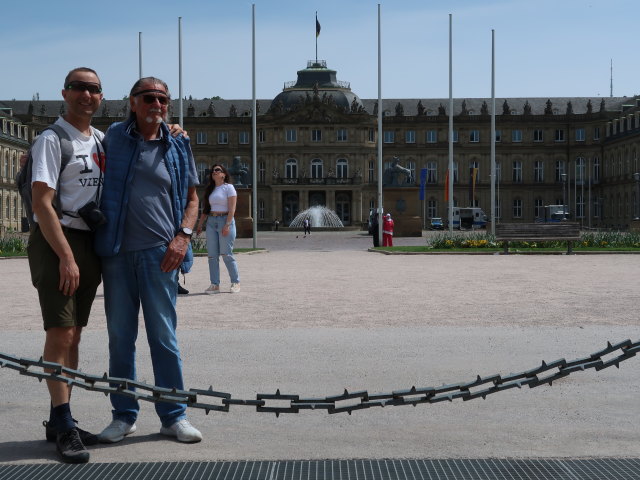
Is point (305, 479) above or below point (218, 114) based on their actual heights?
below

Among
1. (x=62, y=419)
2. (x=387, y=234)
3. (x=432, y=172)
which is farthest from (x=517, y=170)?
(x=62, y=419)

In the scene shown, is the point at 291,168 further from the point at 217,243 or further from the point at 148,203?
the point at 148,203

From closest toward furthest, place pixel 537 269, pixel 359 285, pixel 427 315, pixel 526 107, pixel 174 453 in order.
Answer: pixel 174 453 < pixel 427 315 < pixel 359 285 < pixel 537 269 < pixel 526 107

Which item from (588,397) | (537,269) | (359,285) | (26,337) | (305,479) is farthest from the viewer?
(537,269)

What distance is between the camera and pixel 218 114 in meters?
105

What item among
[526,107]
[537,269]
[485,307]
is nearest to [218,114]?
[526,107]

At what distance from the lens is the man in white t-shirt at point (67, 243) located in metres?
4.70

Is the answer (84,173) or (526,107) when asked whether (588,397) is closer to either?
(84,173)

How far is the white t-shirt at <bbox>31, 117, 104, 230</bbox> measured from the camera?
477 centimetres

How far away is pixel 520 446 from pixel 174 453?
1831mm

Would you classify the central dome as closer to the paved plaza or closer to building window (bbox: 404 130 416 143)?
building window (bbox: 404 130 416 143)

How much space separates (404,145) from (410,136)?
4.10 feet

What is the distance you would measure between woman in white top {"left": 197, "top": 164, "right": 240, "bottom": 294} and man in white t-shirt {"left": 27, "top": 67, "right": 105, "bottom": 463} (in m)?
8.00

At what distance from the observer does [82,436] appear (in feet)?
16.0
